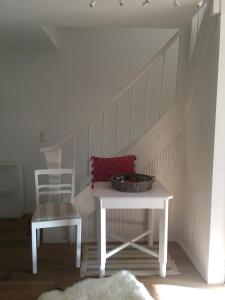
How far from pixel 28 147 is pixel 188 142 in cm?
211

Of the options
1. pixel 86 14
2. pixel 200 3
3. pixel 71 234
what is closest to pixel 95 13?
pixel 86 14

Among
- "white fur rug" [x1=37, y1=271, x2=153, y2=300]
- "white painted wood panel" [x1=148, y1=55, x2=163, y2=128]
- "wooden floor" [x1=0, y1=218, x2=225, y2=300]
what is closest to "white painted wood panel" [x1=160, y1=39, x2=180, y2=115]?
"white painted wood panel" [x1=148, y1=55, x2=163, y2=128]

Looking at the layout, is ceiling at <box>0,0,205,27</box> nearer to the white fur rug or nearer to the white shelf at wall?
the white shelf at wall

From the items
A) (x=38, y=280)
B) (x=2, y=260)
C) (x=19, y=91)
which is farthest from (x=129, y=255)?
(x=19, y=91)

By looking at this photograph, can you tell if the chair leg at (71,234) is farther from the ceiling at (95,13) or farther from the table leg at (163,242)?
the ceiling at (95,13)

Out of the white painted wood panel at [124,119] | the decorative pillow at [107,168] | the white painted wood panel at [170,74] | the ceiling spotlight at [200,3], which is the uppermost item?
the ceiling spotlight at [200,3]

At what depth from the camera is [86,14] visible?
263 centimetres

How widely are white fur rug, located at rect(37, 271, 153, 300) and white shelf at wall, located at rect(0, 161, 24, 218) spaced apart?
1.94 m

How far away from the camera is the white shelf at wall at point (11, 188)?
4.03 meters

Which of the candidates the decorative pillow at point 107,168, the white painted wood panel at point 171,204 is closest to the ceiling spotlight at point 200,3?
the white painted wood panel at point 171,204

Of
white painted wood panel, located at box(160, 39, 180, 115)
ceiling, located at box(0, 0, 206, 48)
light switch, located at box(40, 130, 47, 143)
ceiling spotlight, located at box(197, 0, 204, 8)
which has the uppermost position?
ceiling spotlight, located at box(197, 0, 204, 8)

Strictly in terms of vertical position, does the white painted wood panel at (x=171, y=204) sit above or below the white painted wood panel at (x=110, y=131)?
below

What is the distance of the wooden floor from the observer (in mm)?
2385

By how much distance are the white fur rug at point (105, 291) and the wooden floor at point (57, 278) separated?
0.60 feet
